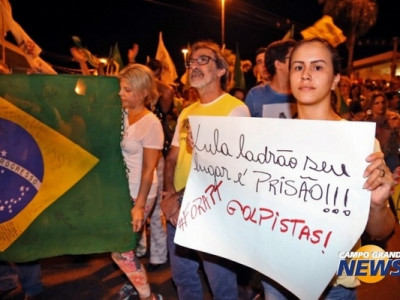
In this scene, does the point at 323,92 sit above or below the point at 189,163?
above

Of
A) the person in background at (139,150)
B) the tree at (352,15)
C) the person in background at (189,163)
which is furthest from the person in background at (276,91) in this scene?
the tree at (352,15)

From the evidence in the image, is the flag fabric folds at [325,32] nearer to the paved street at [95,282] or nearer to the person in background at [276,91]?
the person in background at [276,91]

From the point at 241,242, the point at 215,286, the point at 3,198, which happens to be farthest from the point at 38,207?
the point at 241,242

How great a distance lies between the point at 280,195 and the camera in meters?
1.72

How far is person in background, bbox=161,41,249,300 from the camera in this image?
252 cm

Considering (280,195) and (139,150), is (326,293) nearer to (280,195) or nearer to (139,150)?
(280,195)

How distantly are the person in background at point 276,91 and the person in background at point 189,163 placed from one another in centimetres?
58

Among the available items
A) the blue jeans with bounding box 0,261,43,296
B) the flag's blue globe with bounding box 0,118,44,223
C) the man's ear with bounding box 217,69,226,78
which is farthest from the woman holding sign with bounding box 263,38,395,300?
the blue jeans with bounding box 0,261,43,296

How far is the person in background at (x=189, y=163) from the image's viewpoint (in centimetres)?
252

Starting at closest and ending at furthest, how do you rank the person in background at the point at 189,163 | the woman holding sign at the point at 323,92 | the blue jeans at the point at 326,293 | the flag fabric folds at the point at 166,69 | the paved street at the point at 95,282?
the woman holding sign at the point at 323,92 < the blue jeans at the point at 326,293 < the person in background at the point at 189,163 < the paved street at the point at 95,282 < the flag fabric folds at the point at 166,69

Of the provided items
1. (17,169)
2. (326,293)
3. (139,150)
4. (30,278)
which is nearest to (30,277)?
(30,278)

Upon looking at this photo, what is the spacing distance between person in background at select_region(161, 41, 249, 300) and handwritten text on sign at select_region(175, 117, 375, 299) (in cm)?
46

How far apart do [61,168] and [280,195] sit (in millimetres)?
1666

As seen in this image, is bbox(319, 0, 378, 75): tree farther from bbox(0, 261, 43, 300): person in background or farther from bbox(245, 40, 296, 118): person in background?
bbox(0, 261, 43, 300): person in background
